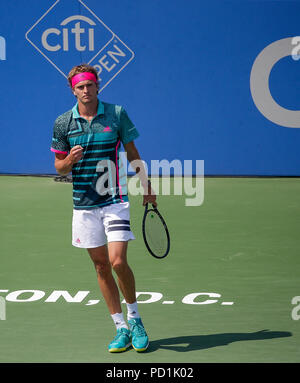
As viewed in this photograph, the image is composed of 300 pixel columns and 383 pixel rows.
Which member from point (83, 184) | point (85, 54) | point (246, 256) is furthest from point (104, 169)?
point (85, 54)

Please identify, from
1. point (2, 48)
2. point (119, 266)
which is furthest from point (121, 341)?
point (2, 48)

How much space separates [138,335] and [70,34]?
8.73m

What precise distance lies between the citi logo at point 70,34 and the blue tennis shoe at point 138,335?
8.49 meters

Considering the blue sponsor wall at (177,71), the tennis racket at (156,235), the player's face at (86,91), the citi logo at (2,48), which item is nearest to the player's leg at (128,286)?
the tennis racket at (156,235)

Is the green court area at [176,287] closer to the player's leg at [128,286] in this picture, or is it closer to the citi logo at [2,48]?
the player's leg at [128,286]

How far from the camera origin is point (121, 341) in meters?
5.41

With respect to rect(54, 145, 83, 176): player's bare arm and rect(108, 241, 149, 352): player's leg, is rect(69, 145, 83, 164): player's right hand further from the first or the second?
rect(108, 241, 149, 352): player's leg

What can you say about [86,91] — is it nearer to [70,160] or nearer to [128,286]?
[70,160]

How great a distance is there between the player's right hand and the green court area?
1.21 metres

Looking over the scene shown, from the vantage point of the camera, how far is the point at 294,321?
237 inches

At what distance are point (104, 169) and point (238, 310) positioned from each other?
165 centimetres

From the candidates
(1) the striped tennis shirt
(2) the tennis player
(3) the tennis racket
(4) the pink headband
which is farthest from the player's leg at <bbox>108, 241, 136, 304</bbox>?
(4) the pink headband
